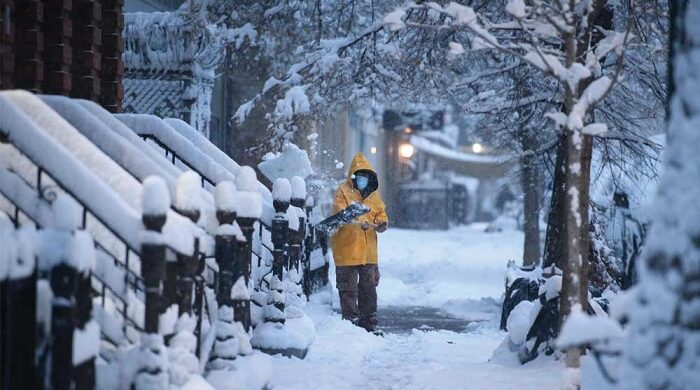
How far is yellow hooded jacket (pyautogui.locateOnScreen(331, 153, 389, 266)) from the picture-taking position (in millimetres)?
9203

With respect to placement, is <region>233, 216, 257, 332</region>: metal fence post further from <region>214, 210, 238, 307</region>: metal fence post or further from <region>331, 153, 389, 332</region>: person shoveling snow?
<region>331, 153, 389, 332</region>: person shoveling snow

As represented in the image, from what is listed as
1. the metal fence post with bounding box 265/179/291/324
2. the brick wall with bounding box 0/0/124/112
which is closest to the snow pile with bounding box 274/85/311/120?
Result: the brick wall with bounding box 0/0/124/112

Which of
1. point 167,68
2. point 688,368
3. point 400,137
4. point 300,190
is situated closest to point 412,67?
point 300,190

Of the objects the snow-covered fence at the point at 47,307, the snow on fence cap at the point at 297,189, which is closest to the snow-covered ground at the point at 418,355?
the snow on fence cap at the point at 297,189

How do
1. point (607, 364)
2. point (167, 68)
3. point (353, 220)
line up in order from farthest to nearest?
point (167, 68)
point (353, 220)
point (607, 364)

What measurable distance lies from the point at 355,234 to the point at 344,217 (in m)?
0.37

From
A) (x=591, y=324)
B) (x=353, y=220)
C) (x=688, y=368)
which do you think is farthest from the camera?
(x=353, y=220)

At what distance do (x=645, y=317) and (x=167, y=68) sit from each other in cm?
998

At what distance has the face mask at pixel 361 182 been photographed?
31.4 ft

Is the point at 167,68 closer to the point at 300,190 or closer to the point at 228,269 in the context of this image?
the point at 300,190

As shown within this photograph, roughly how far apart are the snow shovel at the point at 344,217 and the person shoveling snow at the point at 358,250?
0.42ft

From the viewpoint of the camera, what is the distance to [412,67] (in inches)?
400

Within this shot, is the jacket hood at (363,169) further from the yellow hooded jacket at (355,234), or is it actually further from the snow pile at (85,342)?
the snow pile at (85,342)

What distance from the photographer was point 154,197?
408 cm
